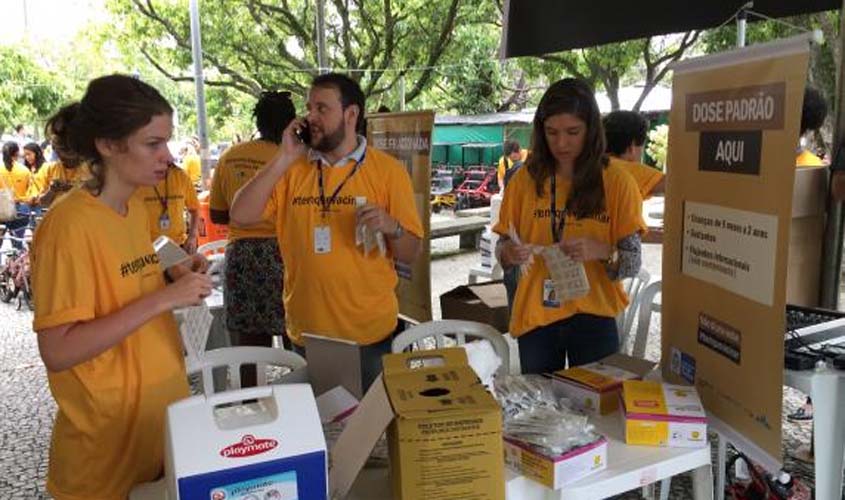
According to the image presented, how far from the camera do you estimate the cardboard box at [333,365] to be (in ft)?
5.88

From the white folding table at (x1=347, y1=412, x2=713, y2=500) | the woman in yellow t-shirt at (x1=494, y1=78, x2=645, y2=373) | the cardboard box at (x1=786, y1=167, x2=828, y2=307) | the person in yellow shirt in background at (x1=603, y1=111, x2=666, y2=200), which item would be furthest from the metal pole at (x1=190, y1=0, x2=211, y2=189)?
the white folding table at (x1=347, y1=412, x2=713, y2=500)

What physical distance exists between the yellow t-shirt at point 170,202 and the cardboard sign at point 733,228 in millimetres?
2957

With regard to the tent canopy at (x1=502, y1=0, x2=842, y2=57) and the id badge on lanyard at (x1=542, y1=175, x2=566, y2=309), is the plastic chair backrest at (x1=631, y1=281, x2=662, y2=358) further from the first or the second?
the tent canopy at (x1=502, y1=0, x2=842, y2=57)

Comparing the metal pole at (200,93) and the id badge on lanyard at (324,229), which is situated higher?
the metal pole at (200,93)

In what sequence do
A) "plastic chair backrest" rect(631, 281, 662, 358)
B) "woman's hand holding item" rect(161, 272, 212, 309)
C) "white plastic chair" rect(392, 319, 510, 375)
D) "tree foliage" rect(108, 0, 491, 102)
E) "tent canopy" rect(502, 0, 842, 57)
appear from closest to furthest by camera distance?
"woman's hand holding item" rect(161, 272, 212, 309)
"white plastic chair" rect(392, 319, 510, 375)
"plastic chair backrest" rect(631, 281, 662, 358)
"tent canopy" rect(502, 0, 842, 57)
"tree foliage" rect(108, 0, 491, 102)

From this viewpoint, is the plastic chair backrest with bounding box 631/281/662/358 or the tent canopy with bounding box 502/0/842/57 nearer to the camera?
the plastic chair backrest with bounding box 631/281/662/358

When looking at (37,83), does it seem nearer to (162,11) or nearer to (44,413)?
(162,11)

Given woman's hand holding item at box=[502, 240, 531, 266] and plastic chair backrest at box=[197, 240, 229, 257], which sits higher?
woman's hand holding item at box=[502, 240, 531, 266]

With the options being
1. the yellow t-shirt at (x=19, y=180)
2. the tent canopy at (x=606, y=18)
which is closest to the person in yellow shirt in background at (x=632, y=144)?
the tent canopy at (x=606, y=18)

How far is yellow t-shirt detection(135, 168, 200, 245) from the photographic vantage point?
155 inches

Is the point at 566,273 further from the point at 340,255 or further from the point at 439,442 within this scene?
the point at 439,442

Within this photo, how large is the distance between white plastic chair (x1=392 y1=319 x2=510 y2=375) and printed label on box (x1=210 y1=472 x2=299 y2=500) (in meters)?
1.17

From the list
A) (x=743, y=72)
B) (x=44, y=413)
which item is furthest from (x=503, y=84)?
(x=743, y=72)

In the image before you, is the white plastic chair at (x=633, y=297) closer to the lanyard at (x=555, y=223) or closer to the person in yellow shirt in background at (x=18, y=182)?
the lanyard at (x=555, y=223)
